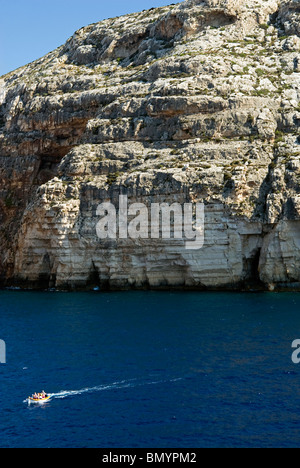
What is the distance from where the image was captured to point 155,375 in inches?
1553

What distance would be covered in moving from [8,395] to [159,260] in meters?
39.4

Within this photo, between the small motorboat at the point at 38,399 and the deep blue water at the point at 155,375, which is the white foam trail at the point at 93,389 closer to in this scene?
the deep blue water at the point at 155,375

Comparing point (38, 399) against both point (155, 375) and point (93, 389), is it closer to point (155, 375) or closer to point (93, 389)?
point (93, 389)

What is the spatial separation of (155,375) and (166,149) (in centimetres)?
4606

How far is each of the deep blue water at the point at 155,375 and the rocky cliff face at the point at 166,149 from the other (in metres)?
10.6

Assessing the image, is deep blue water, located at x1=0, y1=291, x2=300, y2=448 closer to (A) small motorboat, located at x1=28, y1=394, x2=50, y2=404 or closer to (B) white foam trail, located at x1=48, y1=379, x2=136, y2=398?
(B) white foam trail, located at x1=48, y1=379, x2=136, y2=398

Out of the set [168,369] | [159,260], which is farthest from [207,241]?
[168,369]

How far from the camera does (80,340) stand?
5050 centimetres

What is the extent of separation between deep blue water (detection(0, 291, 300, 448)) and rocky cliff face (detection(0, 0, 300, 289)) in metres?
10.6

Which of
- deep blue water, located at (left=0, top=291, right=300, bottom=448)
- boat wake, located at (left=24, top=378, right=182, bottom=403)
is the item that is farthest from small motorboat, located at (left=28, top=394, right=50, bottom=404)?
deep blue water, located at (left=0, top=291, right=300, bottom=448)

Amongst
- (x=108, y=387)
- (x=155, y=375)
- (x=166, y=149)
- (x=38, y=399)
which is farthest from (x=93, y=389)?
(x=166, y=149)

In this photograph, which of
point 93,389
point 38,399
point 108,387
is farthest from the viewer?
point 108,387

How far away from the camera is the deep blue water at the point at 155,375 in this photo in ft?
99.8

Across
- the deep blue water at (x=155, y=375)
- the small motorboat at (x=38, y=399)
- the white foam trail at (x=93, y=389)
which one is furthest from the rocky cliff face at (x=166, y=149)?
the small motorboat at (x=38, y=399)
